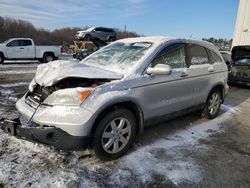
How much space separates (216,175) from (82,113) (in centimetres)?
198

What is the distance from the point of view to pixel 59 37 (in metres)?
53.2

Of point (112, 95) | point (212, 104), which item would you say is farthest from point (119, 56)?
point (212, 104)

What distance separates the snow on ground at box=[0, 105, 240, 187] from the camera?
3207mm

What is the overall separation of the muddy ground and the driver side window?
133 cm

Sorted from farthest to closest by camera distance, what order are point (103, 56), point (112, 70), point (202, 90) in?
point (202, 90), point (103, 56), point (112, 70)

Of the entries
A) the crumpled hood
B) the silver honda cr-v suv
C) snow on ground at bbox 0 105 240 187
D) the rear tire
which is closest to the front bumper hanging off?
the silver honda cr-v suv

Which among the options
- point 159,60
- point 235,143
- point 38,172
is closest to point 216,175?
point 235,143

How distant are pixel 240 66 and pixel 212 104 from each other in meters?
5.94

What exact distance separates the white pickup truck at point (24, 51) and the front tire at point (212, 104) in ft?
50.7

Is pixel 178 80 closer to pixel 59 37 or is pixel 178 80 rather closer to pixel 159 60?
pixel 159 60

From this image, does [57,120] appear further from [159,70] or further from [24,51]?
[24,51]

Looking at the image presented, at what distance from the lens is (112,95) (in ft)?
11.5

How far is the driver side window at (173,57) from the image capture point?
14.2 ft

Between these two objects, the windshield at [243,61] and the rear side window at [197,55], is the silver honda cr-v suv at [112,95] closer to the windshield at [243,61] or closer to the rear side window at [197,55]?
the rear side window at [197,55]
